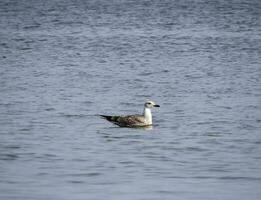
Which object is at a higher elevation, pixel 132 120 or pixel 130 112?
pixel 130 112

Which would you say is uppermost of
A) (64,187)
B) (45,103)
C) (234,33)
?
(234,33)

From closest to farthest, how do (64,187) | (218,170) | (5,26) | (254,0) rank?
(64,187)
(218,170)
(5,26)
(254,0)

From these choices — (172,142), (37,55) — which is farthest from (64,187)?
(37,55)

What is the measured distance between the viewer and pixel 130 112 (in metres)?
21.7

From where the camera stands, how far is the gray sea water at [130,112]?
41.3ft

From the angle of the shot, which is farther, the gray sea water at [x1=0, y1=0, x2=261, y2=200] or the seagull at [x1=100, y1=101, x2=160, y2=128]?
the seagull at [x1=100, y1=101, x2=160, y2=128]

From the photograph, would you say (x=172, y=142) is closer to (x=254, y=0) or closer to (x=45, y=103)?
(x=45, y=103)

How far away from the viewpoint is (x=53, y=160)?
47.7 ft

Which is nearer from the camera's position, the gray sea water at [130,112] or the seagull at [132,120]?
the gray sea water at [130,112]

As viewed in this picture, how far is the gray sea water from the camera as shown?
41.3 ft

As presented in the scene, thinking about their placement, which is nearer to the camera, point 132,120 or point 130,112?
point 132,120

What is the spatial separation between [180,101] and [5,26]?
3249 cm

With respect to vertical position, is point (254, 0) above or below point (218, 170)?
above

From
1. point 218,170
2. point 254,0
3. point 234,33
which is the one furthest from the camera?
point 254,0
